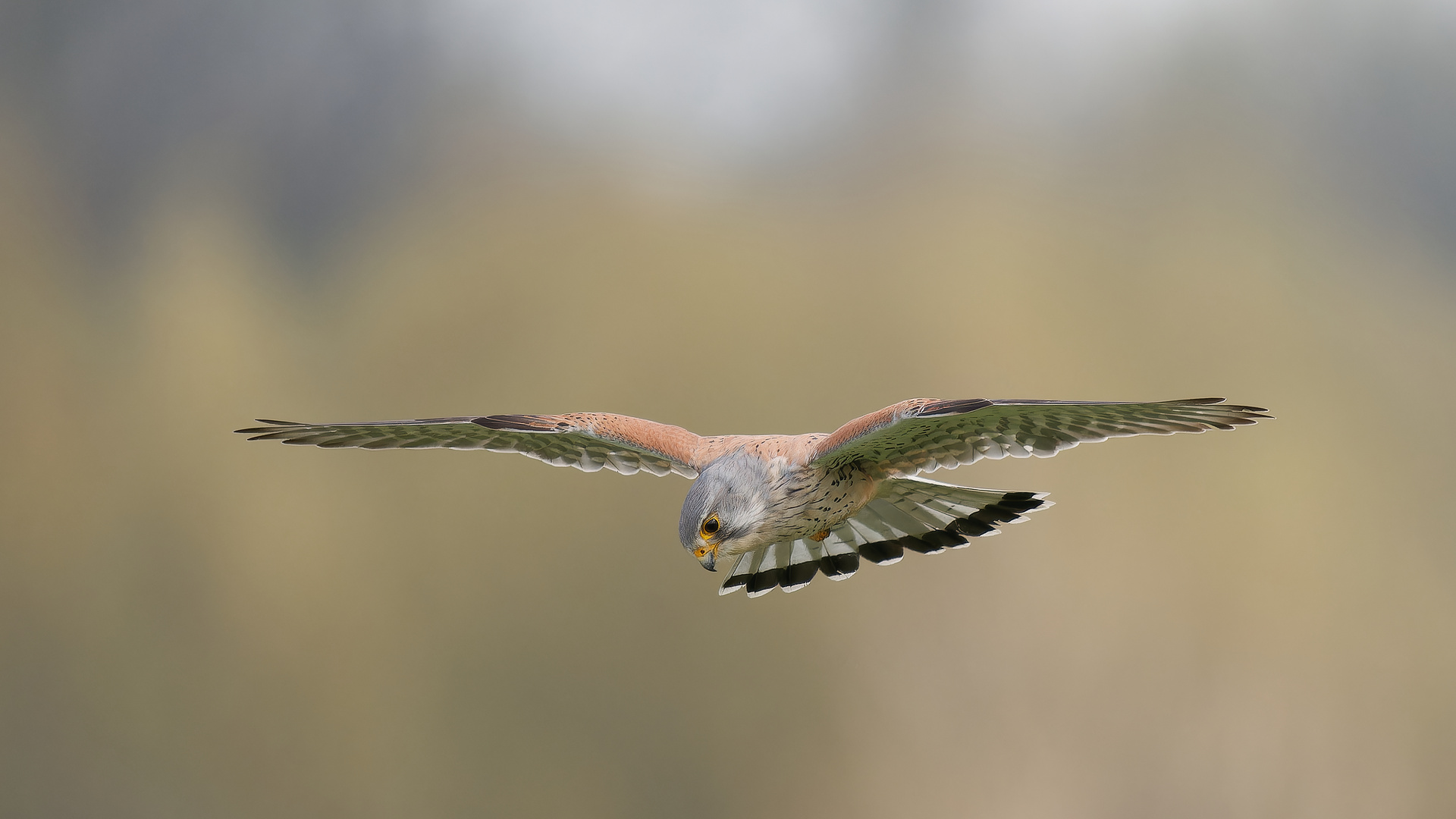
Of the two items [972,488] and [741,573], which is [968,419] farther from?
[741,573]

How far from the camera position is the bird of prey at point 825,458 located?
247cm

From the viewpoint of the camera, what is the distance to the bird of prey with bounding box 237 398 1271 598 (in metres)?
2.47

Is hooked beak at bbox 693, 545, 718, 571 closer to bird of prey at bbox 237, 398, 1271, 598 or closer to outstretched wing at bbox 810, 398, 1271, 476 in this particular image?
bird of prey at bbox 237, 398, 1271, 598

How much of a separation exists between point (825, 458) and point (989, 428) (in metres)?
0.48

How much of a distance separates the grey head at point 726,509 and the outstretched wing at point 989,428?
171mm

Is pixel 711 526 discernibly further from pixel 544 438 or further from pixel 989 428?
pixel 544 438

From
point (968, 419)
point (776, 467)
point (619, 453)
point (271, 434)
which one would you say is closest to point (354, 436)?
point (271, 434)

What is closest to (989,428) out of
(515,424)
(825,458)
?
(825,458)

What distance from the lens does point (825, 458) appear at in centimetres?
257

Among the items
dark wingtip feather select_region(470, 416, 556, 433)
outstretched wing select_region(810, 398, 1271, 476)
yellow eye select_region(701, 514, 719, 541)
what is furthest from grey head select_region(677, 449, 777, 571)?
dark wingtip feather select_region(470, 416, 556, 433)

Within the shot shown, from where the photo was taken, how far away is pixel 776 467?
8.55 feet

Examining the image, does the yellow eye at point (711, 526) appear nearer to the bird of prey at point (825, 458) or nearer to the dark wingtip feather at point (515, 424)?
the bird of prey at point (825, 458)

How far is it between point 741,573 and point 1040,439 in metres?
1.16

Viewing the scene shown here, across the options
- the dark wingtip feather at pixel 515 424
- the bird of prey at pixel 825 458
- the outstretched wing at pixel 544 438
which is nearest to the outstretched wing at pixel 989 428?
the bird of prey at pixel 825 458
